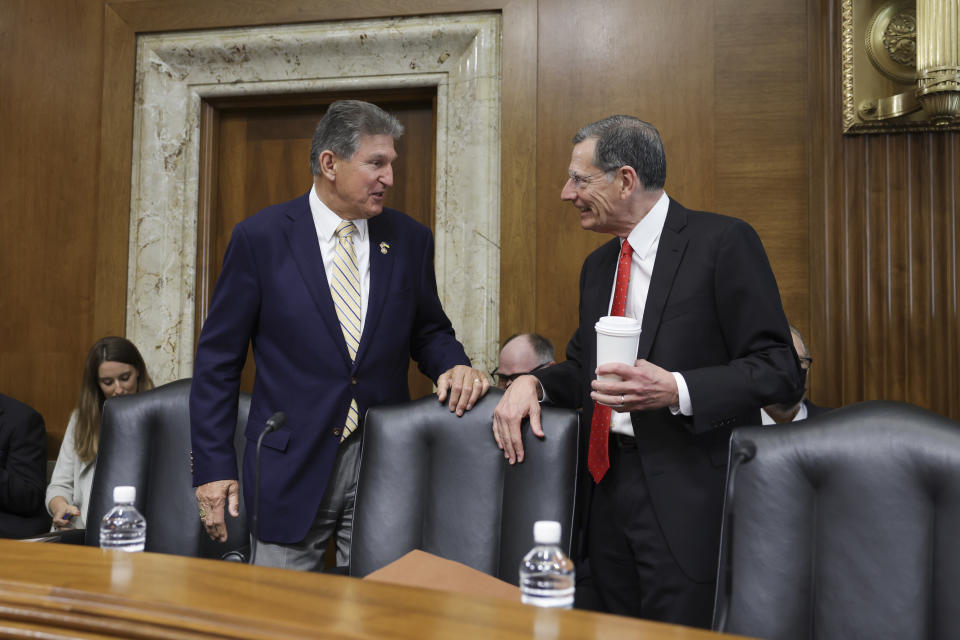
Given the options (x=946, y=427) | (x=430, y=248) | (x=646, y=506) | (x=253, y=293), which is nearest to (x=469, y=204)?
(x=430, y=248)

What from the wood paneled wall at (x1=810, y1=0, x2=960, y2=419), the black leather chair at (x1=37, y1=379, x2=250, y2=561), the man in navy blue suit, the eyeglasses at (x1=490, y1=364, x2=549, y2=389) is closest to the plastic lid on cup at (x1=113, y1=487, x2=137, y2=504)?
the man in navy blue suit

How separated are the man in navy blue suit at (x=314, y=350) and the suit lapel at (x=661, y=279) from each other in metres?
0.38

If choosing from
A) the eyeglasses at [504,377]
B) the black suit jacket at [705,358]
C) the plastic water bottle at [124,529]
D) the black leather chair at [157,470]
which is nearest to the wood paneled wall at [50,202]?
the black leather chair at [157,470]

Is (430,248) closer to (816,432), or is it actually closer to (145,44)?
(816,432)

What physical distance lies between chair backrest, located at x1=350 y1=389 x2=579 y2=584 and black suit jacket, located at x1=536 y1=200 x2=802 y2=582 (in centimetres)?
19

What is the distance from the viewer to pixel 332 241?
2.18 m

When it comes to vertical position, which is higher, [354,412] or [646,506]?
[354,412]

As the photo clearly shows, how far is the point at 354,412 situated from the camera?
207 cm

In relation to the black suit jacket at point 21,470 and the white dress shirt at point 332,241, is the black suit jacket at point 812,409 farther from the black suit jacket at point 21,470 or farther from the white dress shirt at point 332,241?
the black suit jacket at point 21,470

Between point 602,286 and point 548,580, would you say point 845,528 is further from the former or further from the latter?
point 602,286

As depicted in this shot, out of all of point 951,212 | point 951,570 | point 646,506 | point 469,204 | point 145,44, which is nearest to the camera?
point 951,570

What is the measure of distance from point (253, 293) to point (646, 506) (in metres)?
1.03

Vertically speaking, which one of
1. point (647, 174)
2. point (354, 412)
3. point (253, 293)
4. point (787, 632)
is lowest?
point (787, 632)

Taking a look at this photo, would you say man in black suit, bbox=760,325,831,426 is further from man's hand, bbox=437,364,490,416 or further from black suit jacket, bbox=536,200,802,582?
man's hand, bbox=437,364,490,416
